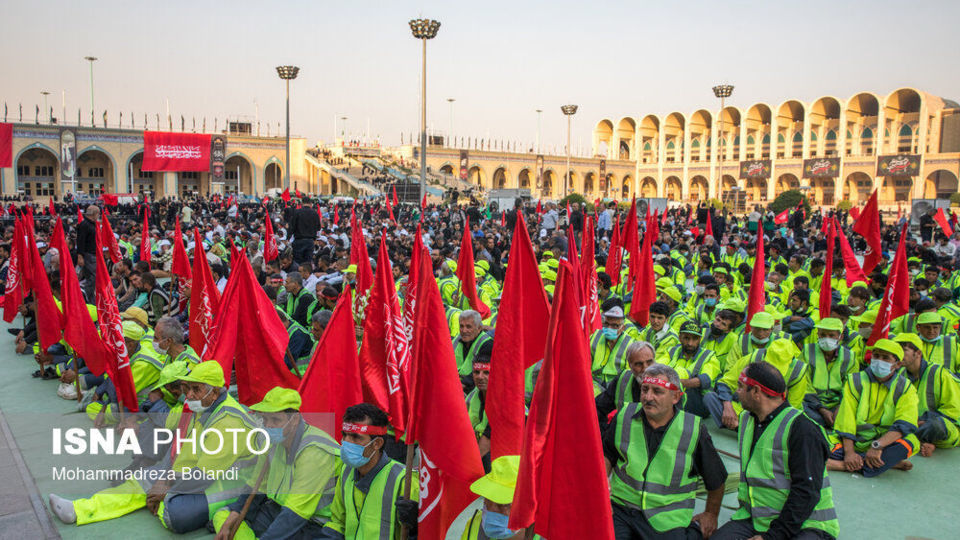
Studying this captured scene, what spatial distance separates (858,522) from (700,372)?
1574mm

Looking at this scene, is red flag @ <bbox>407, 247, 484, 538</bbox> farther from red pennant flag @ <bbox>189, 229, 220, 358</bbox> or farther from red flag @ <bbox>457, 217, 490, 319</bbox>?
red pennant flag @ <bbox>189, 229, 220, 358</bbox>

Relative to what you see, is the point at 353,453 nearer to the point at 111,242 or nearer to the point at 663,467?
the point at 663,467

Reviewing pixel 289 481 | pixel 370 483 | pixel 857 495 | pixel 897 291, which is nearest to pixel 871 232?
pixel 897 291

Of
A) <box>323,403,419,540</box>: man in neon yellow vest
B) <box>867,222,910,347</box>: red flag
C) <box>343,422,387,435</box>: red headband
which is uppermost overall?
<box>867,222,910,347</box>: red flag

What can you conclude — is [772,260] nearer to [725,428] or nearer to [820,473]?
[725,428]

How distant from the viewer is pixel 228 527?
3.59m

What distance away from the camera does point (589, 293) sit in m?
6.23

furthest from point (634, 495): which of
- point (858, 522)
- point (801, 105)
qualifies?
point (801, 105)

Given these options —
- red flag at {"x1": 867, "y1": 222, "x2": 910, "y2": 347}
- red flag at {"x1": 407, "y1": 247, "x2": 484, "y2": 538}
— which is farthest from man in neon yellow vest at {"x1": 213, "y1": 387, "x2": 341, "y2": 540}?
red flag at {"x1": 867, "y1": 222, "x2": 910, "y2": 347}

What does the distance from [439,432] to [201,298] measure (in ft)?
14.4

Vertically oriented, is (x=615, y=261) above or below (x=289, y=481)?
above

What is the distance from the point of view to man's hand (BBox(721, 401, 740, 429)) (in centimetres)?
504

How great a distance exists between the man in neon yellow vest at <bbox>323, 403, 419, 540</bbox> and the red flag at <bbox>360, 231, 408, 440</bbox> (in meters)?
1.03

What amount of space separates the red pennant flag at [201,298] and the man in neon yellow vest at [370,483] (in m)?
3.61
